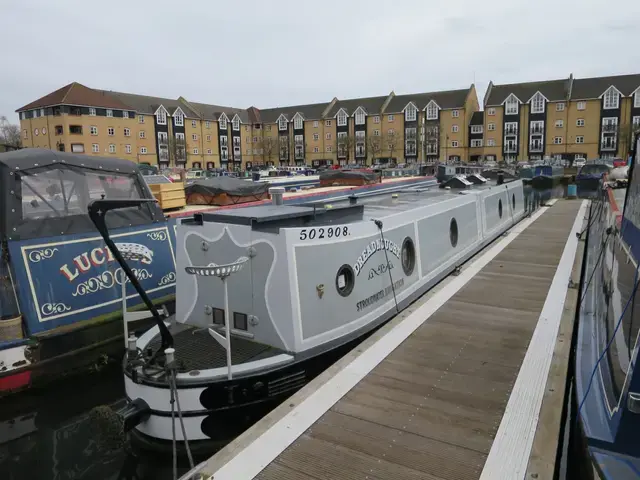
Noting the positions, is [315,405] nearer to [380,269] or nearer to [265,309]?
[265,309]

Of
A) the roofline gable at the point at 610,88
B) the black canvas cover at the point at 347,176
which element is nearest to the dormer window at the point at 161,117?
the black canvas cover at the point at 347,176

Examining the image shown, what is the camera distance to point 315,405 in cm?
502

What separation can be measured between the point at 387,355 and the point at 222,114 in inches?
2904

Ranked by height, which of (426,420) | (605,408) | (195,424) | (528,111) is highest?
(528,111)

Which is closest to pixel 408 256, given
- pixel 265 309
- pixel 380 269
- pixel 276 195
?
pixel 380 269

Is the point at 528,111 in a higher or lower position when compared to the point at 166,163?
higher

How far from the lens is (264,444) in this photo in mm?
4367

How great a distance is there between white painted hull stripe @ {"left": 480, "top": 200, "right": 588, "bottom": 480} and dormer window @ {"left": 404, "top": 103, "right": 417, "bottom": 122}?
64.9 metres

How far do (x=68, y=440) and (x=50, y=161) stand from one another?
14.5 ft

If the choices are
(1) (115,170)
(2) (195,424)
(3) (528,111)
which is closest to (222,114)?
(3) (528,111)

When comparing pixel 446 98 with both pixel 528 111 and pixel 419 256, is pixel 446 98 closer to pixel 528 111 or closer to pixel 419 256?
pixel 528 111

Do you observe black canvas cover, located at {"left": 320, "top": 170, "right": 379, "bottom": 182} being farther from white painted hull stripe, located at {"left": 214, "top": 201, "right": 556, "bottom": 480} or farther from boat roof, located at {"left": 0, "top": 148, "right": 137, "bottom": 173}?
white painted hull stripe, located at {"left": 214, "top": 201, "right": 556, "bottom": 480}

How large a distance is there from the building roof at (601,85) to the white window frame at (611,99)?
0.67m

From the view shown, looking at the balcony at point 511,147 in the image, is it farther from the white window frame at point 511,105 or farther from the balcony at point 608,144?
the balcony at point 608,144
